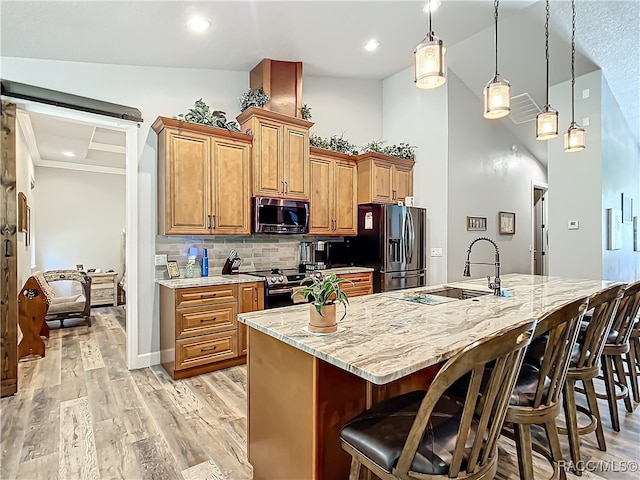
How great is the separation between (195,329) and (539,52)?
534 centimetres

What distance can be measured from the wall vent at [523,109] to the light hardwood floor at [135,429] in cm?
462

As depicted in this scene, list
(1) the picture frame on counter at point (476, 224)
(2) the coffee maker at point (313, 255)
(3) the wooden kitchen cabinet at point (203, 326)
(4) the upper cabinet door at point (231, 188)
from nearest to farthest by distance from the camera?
(3) the wooden kitchen cabinet at point (203, 326)
(4) the upper cabinet door at point (231, 188)
(2) the coffee maker at point (313, 255)
(1) the picture frame on counter at point (476, 224)

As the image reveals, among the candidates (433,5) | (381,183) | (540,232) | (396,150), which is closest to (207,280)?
(381,183)

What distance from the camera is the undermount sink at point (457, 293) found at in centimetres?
265

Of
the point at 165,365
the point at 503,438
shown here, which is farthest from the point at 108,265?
the point at 503,438

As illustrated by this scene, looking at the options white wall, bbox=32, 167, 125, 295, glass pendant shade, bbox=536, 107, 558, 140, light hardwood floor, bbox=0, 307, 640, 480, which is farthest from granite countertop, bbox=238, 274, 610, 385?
white wall, bbox=32, 167, 125, 295

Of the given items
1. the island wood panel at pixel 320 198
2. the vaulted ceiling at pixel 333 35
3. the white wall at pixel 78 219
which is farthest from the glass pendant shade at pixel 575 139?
the white wall at pixel 78 219

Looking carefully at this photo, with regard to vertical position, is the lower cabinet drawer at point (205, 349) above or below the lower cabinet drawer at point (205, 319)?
below

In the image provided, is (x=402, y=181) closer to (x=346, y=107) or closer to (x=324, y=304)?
(x=346, y=107)

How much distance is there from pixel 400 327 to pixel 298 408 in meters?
0.58

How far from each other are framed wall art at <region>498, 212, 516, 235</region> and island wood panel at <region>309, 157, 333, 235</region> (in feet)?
10.1

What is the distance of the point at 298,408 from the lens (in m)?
1.46

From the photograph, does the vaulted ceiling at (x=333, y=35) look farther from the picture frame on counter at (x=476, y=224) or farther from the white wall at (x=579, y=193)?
the picture frame on counter at (x=476, y=224)

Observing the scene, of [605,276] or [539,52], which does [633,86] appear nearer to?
[539,52]
